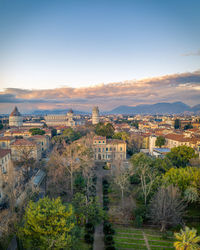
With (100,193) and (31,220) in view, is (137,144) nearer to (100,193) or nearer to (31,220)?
(100,193)

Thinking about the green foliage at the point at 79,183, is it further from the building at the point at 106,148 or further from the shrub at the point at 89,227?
the building at the point at 106,148

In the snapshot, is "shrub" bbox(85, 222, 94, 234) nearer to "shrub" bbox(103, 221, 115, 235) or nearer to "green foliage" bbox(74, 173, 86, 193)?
"shrub" bbox(103, 221, 115, 235)

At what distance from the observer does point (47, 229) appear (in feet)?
45.0

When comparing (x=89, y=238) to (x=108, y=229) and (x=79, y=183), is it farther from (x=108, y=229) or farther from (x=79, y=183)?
(x=79, y=183)

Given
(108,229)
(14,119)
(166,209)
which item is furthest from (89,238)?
(14,119)

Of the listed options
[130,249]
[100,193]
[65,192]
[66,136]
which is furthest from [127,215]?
[66,136]

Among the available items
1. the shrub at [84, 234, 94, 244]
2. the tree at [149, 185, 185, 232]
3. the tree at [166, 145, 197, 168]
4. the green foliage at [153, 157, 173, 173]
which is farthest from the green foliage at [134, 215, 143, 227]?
the tree at [166, 145, 197, 168]

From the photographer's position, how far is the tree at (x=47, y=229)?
13.5 metres

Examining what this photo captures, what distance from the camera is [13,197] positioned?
19625 mm

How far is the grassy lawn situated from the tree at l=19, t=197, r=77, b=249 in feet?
23.7

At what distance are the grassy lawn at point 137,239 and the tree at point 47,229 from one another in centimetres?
723

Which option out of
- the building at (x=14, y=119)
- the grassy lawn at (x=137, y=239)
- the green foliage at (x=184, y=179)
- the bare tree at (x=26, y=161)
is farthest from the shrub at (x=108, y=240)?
the building at (x=14, y=119)

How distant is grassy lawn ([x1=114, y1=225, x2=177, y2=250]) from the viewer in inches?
714

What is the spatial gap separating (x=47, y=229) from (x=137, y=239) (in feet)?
36.9
